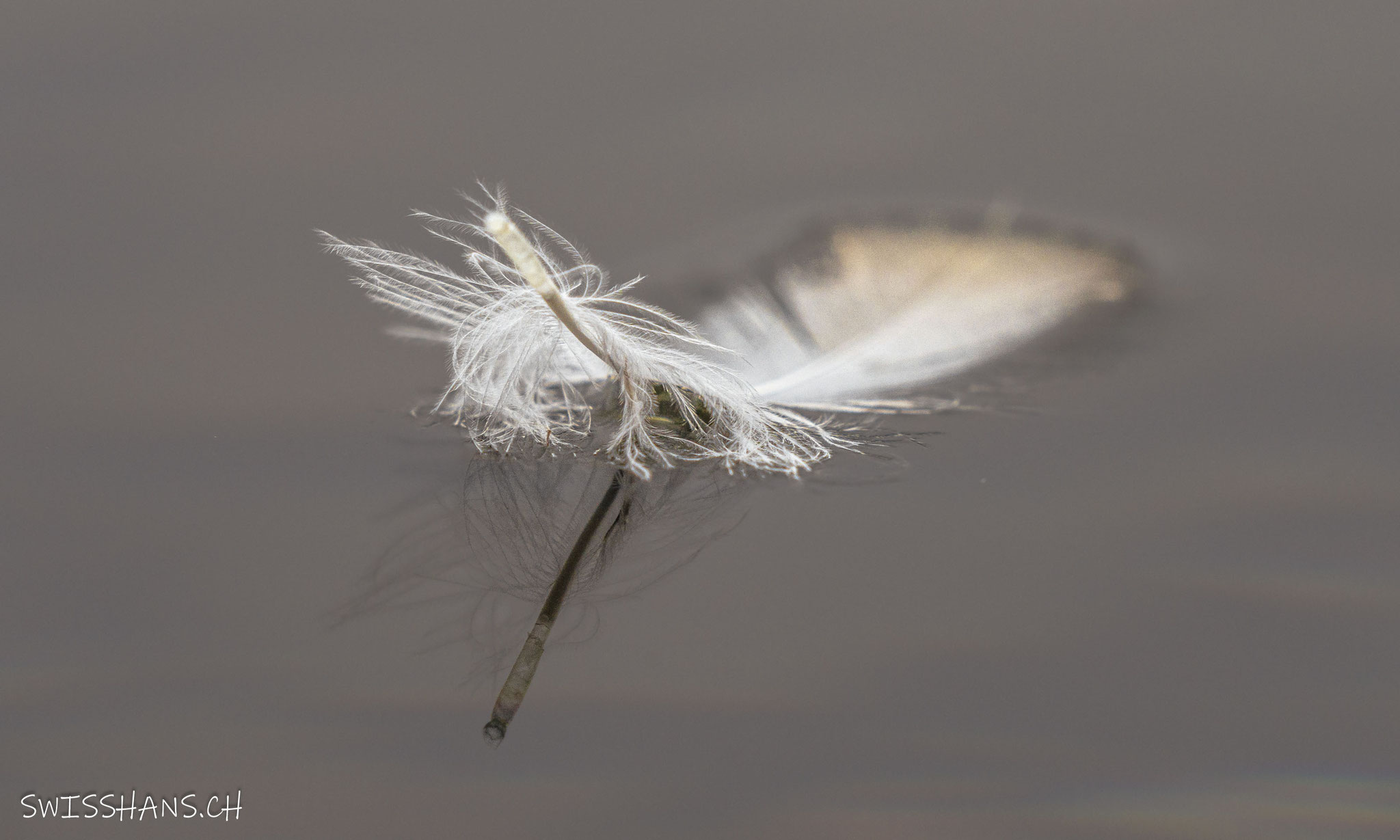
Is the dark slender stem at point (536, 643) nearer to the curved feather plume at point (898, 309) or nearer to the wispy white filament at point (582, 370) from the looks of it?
the wispy white filament at point (582, 370)

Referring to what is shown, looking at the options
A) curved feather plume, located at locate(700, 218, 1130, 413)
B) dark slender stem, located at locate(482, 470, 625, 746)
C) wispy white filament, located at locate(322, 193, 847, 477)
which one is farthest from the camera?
curved feather plume, located at locate(700, 218, 1130, 413)

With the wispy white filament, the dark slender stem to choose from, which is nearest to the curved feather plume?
the wispy white filament

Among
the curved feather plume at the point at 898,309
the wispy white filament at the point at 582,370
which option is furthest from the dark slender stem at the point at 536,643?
the curved feather plume at the point at 898,309

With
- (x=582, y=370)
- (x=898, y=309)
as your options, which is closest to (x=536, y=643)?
(x=582, y=370)

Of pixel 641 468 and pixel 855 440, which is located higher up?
pixel 855 440

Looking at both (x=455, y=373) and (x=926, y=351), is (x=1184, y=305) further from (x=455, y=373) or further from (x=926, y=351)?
(x=455, y=373)

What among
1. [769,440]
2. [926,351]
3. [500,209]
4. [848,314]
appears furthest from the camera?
[848,314]

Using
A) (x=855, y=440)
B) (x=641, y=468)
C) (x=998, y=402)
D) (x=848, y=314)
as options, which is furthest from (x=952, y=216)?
(x=641, y=468)

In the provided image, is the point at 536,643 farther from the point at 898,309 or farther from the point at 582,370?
the point at 898,309

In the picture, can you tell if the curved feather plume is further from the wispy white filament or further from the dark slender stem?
the dark slender stem
